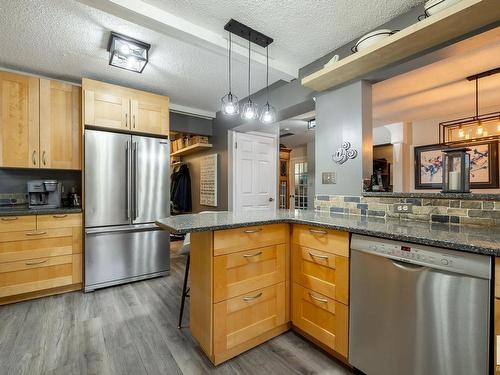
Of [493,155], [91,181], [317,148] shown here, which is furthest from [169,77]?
[493,155]

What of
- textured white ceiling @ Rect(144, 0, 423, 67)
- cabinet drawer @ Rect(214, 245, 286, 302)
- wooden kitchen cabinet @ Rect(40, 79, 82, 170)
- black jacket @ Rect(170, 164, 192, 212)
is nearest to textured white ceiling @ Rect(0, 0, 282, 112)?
wooden kitchen cabinet @ Rect(40, 79, 82, 170)

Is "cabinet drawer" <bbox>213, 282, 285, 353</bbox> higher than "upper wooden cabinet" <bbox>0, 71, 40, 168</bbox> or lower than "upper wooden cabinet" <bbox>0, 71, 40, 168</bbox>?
lower

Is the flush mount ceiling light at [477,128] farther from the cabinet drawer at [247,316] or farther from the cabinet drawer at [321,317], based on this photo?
the cabinet drawer at [247,316]

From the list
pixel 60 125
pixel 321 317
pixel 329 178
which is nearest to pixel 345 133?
pixel 329 178

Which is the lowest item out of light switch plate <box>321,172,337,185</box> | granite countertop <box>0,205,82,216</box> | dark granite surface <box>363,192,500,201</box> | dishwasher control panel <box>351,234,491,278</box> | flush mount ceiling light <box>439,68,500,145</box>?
dishwasher control panel <box>351,234,491,278</box>

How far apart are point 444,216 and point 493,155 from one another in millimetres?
2973

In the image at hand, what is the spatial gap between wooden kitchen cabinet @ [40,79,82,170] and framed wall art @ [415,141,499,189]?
15.1 ft

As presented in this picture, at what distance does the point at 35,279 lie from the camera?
8.13ft

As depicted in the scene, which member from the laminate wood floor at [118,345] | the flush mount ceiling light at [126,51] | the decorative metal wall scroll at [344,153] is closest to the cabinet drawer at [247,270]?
the laminate wood floor at [118,345]

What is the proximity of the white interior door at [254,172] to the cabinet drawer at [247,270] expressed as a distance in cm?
208

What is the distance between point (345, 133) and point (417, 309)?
147 centimetres

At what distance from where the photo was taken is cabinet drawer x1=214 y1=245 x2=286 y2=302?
154 centimetres

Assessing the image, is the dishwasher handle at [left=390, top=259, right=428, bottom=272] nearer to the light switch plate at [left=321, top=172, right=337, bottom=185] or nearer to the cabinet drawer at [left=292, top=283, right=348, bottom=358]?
the cabinet drawer at [left=292, top=283, right=348, bottom=358]

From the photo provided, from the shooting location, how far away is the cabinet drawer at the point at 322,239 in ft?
4.98
